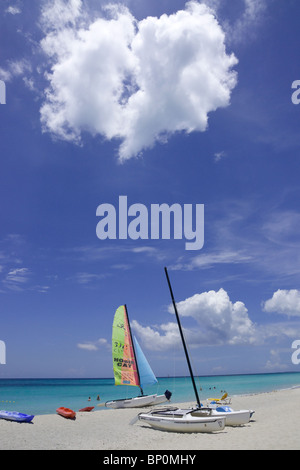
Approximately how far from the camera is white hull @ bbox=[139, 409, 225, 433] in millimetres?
20859

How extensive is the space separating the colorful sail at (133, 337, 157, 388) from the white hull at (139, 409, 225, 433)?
1603 cm

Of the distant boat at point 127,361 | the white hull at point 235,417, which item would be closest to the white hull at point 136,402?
the distant boat at point 127,361

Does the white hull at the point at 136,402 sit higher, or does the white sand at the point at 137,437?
the white sand at the point at 137,437

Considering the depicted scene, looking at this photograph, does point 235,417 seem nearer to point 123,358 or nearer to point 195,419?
point 195,419

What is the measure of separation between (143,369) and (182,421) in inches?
752

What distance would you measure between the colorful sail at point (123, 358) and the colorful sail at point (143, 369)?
0.67 meters

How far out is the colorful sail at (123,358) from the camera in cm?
3938

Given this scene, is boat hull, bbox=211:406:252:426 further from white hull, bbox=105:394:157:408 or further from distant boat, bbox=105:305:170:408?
distant boat, bbox=105:305:170:408

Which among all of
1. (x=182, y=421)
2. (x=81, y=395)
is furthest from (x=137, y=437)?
(x=81, y=395)

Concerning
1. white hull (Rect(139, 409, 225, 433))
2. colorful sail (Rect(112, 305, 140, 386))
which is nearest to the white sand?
white hull (Rect(139, 409, 225, 433))

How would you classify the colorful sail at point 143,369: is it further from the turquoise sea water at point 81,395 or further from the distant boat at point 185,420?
the distant boat at point 185,420
